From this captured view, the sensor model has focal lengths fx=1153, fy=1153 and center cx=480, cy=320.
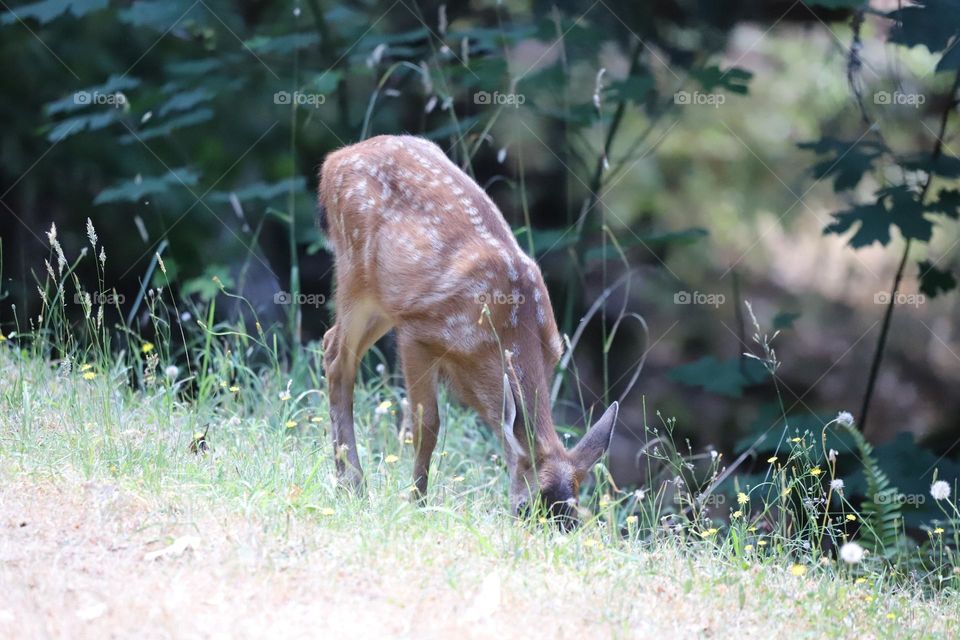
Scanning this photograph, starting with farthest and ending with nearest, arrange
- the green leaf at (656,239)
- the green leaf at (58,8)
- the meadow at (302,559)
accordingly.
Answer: the green leaf at (58,8) → the green leaf at (656,239) → the meadow at (302,559)

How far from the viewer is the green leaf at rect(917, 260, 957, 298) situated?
826cm

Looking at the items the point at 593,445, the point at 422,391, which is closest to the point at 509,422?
the point at 593,445

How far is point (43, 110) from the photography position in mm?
9461

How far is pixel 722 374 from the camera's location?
830 cm

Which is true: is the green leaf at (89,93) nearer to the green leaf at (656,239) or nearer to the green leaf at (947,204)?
the green leaf at (656,239)

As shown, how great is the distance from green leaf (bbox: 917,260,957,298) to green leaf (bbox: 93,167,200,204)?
5.34m

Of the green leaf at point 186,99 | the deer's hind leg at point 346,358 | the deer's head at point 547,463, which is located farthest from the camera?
the green leaf at point 186,99

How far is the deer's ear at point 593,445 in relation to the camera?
5363 millimetres

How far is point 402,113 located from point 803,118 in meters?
3.23

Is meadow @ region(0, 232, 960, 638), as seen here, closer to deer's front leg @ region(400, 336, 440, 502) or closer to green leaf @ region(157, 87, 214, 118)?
deer's front leg @ region(400, 336, 440, 502)

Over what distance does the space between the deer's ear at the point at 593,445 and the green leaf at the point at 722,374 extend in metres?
3.01

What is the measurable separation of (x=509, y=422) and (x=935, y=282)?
4.28 m

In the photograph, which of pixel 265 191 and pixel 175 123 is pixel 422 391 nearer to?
pixel 265 191

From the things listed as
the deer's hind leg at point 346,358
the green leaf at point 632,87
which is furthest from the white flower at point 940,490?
the green leaf at point 632,87
